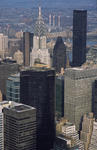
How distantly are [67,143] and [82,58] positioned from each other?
39.2 ft

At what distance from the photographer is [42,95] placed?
669 inches

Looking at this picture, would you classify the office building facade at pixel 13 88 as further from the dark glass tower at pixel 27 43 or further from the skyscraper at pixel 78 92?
the dark glass tower at pixel 27 43

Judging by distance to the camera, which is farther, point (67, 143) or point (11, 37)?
point (11, 37)

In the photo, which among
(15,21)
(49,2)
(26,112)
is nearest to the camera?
(26,112)

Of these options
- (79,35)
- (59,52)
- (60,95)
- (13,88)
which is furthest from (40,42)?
(13,88)

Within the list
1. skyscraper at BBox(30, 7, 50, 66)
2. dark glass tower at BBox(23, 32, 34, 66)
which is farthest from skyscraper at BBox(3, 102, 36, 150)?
dark glass tower at BBox(23, 32, 34, 66)

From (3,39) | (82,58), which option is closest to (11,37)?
(3,39)

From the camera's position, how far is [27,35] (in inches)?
1153

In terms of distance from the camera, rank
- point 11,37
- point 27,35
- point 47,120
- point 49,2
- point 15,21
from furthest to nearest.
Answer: point 11,37
point 27,35
point 15,21
point 49,2
point 47,120

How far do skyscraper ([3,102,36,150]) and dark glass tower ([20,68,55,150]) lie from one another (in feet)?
4.82

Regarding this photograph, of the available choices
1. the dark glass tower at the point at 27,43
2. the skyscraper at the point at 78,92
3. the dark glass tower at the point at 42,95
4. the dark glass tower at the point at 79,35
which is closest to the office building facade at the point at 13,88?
the dark glass tower at the point at 42,95

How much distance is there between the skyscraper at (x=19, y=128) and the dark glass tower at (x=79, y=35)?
11.8m

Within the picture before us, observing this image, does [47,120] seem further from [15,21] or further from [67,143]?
[15,21]

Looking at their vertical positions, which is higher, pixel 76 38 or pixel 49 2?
pixel 49 2
